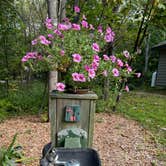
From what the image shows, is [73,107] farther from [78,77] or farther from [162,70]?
[162,70]

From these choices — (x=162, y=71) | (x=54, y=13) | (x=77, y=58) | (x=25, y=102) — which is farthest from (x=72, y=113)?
(x=162, y=71)

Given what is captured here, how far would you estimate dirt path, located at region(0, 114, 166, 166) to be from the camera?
2770 millimetres

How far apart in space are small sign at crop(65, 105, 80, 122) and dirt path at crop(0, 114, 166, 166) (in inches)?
37.8

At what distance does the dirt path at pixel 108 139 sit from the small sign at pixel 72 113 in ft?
3.15

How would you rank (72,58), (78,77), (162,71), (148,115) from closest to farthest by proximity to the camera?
(78,77)
(72,58)
(148,115)
(162,71)

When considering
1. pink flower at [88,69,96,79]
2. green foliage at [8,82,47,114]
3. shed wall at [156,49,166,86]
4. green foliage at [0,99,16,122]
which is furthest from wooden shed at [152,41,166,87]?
pink flower at [88,69,96,79]

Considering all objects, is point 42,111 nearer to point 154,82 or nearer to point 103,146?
point 103,146

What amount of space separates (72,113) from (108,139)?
1.66 metres

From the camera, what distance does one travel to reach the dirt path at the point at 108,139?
2.77 meters

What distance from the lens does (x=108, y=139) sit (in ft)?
11.2

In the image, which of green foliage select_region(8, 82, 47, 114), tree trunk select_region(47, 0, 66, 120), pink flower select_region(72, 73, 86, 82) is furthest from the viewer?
green foliage select_region(8, 82, 47, 114)

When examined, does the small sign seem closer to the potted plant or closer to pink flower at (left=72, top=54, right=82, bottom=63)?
the potted plant

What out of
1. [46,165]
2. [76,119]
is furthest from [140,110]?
[46,165]

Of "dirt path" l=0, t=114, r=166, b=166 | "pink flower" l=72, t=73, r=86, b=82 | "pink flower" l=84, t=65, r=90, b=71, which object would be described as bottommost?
"dirt path" l=0, t=114, r=166, b=166
